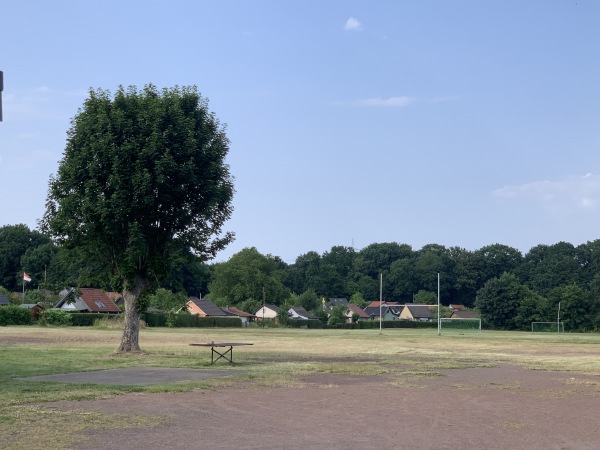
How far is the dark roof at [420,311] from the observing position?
164 metres

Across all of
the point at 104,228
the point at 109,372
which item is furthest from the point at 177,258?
the point at 109,372

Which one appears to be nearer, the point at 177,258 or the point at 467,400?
the point at 467,400

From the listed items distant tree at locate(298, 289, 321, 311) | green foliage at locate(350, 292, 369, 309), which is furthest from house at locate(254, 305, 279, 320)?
green foliage at locate(350, 292, 369, 309)

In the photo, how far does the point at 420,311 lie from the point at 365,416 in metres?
155

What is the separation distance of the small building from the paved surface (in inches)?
5629

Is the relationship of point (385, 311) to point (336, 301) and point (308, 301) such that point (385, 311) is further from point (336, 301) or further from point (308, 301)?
point (308, 301)

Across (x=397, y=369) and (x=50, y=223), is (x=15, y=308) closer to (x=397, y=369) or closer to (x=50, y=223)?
(x=50, y=223)

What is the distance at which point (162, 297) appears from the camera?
102m

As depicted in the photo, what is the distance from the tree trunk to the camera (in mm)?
33188

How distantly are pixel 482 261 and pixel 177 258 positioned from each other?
6489 inches

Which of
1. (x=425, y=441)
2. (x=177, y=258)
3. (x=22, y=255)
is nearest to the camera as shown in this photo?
(x=425, y=441)

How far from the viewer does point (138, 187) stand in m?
31.0

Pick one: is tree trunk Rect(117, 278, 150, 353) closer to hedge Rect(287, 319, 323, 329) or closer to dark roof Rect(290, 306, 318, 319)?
hedge Rect(287, 319, 323, 329)

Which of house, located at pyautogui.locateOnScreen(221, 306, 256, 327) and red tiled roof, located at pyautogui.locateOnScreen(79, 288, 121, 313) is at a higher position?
red tiled roof, located at pyautogui.locateOnScreen(79, 288, 121, 313)
